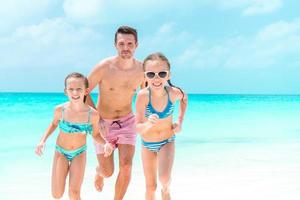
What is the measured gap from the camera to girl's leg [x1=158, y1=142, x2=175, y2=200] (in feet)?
16.8

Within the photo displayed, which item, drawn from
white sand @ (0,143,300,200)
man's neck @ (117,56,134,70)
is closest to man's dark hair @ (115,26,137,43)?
man's neck @ (117,56,134,70)

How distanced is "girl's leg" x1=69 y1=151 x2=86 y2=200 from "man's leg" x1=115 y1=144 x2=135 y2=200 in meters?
0.65

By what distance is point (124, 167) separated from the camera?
5758 millimetres

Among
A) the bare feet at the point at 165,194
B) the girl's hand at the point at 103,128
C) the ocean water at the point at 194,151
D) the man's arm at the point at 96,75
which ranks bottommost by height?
the ocean water at the point at 194,151

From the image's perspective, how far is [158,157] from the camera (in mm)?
5262

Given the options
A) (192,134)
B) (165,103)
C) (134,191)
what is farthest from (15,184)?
(192,134)

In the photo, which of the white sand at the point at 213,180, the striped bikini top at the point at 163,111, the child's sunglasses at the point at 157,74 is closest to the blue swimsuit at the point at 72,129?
the striped bikini top at the point at 163,111

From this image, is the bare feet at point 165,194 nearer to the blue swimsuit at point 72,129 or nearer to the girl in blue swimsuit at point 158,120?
the girl in blue swimsuit at point 158,120

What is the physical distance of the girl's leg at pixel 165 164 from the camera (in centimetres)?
511

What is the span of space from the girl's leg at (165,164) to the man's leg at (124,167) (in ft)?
2.04

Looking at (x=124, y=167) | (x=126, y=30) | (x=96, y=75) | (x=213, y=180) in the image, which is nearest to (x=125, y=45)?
(x=126, y=30)

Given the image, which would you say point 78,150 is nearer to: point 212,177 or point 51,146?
point 212,177

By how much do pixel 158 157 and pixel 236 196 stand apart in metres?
2.24

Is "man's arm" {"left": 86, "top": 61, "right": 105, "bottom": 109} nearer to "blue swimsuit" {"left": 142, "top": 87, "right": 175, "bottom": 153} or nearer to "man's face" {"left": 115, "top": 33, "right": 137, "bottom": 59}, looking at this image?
"man's face" {"left": 115, "top": 33, "right": 137, "bottom": 59}
